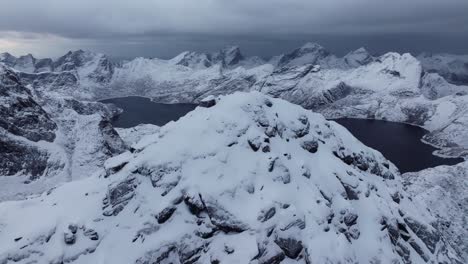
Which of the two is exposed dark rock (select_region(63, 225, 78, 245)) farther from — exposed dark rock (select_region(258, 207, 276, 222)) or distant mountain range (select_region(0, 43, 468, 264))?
exposed dark rock (select_region(258, 207, 276, 222))

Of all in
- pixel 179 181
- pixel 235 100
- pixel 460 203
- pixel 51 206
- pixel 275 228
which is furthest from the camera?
pixel 460 203

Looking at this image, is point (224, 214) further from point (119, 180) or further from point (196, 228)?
point (119, 180)

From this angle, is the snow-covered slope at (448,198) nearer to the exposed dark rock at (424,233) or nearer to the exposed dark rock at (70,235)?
the exposed dark rock at (424,233)

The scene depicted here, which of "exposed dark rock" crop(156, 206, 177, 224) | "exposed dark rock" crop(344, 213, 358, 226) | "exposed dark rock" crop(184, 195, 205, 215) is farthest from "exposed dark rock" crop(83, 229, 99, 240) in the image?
"exposed dark rock" crop(344, 213, 358, 226)

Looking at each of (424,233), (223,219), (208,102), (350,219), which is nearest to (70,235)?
(223,219)

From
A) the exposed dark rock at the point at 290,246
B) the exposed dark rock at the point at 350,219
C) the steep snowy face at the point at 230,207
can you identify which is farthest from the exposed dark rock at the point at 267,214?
the exposed dark rock at the point at 350,219

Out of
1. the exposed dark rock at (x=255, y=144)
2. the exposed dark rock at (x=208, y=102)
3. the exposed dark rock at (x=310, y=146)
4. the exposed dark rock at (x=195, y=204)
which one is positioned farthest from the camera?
the exposed dark rock at (x=208, y=102)

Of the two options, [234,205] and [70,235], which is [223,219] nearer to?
[234,205]

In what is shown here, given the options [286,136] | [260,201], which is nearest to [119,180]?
[260,201]
